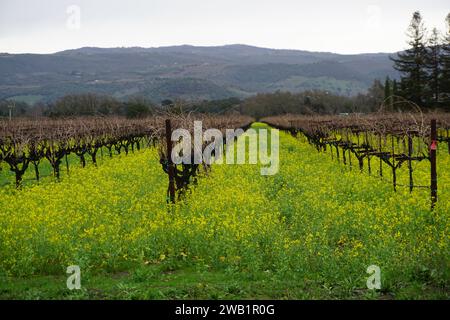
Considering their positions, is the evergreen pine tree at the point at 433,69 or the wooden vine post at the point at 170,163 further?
the evergreen pine tree at the point at 433,69

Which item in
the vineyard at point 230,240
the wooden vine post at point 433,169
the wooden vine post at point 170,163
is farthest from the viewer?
the wooden vine post at point 170,163

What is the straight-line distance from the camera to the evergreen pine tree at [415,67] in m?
61.8

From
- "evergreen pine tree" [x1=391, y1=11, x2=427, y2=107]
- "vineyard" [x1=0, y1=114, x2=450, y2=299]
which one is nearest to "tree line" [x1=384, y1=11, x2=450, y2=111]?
"evergreen pine tree" [x1=391, y1=11, x2=427, y2=107]

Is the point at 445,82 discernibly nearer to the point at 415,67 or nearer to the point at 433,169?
the point at 415,67

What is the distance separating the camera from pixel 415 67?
64.8 m

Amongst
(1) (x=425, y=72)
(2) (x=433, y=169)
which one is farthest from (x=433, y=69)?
(2) (x=433, y=169)

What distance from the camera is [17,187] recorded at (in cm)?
2017

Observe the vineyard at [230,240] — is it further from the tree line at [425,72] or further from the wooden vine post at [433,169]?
the tree line at [425,72]

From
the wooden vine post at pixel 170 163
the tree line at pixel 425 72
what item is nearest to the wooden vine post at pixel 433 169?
the wooden vine post at pixel 170 163

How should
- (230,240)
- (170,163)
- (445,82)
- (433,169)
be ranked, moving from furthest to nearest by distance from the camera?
1. (445,82)
2. (170,163)
3. (433,169)
4. (230,240)

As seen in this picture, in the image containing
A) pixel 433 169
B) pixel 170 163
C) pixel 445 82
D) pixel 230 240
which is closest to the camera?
pixel 230 240

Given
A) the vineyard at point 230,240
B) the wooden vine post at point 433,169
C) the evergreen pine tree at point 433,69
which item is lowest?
the vineyard at point 230,240
